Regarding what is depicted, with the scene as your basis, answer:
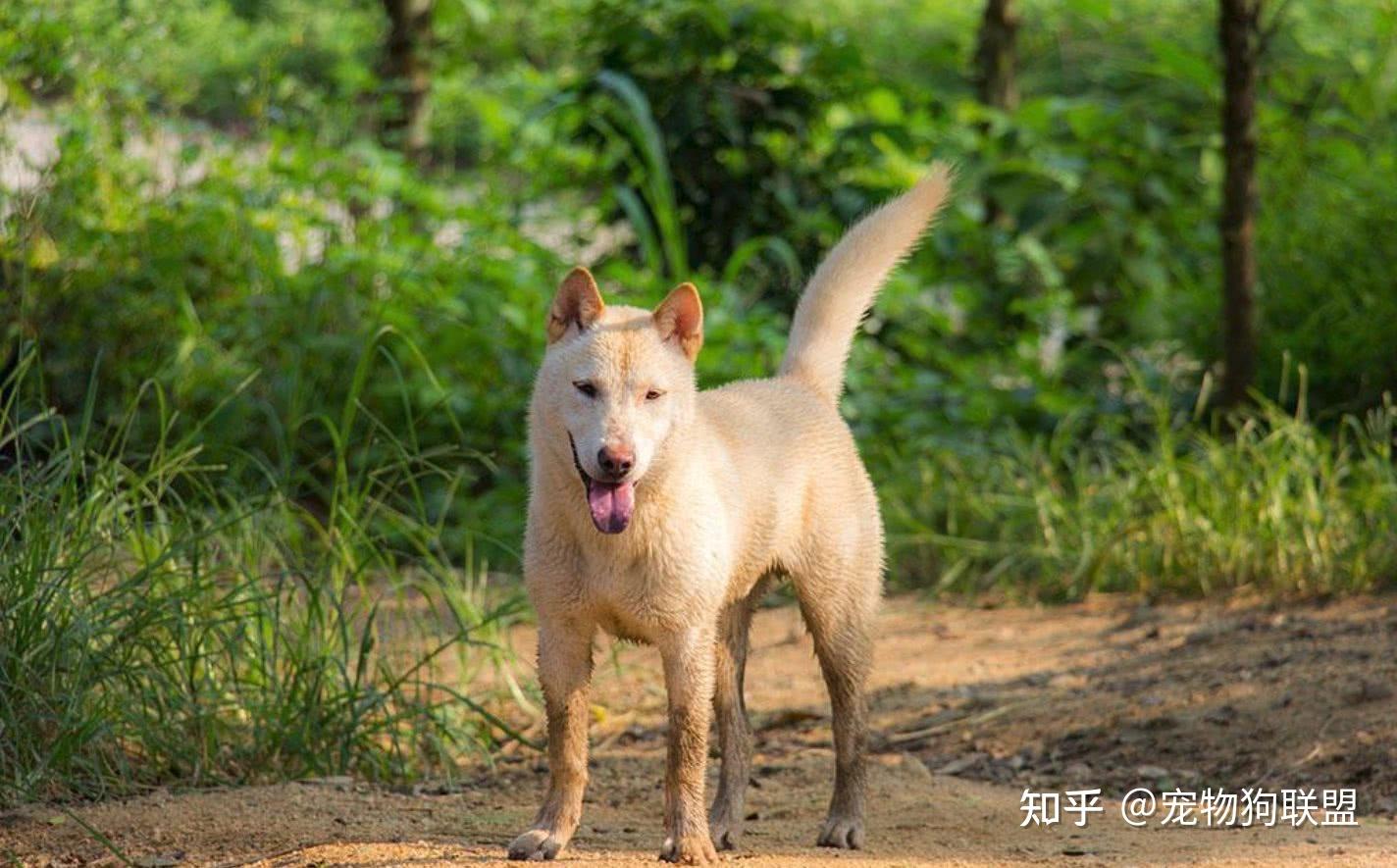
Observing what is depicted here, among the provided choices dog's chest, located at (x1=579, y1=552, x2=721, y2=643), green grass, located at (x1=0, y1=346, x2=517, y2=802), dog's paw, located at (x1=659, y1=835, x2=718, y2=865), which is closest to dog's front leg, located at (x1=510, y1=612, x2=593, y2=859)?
dog's chest, located at (x1=579, y1=552, x2=721, y2=643)

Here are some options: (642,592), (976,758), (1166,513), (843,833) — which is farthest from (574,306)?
(1166,513)

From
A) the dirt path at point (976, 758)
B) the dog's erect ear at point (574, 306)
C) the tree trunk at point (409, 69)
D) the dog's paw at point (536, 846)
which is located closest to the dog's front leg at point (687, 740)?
the dirt path at point (976, 758)

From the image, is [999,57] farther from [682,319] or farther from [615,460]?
[615,460]

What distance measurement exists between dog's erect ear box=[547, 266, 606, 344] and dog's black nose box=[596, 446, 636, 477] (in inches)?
16.4

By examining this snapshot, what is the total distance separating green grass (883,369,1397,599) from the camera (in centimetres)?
682

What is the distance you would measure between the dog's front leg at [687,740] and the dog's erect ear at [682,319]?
0.64 metres

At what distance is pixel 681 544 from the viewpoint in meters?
3.97

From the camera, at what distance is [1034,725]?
5.75 metres

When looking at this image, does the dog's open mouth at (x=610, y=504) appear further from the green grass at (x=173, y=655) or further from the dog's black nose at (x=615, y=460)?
the green grass at (x=173, y=655)

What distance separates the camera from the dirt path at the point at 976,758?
4246 mm

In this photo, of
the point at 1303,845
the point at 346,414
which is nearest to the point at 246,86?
the point at 346,414

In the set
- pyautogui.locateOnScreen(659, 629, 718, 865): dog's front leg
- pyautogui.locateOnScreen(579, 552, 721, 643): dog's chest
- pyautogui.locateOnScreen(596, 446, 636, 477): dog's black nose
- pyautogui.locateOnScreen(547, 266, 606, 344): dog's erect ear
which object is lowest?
pyautogui.locateOnScreen(659, 629, 718, 865): dog's front leg

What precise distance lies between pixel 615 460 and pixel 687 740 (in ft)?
2.38

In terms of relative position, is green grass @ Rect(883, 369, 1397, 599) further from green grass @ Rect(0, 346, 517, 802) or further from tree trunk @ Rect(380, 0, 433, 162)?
tree trunk @ Rect(380, 0, 433, 162)
